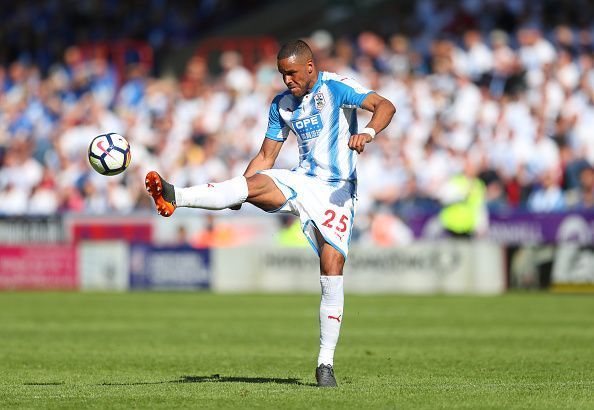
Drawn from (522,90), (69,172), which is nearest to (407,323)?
(522,90)

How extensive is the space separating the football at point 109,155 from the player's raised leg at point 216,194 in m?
0.67

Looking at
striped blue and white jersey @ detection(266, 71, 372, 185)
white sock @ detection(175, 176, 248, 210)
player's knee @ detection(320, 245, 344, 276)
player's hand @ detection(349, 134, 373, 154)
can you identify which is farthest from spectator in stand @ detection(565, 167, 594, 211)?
player's hand @ detection(349, 134, 373, 154)

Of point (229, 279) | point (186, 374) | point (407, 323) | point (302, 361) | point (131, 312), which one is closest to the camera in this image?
point (186, 374)

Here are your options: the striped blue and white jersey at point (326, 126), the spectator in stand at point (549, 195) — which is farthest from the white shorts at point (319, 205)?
the spectator in stand at point (549, 195)

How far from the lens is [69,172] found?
2875 cm

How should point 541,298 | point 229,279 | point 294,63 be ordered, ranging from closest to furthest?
1. point 294,63
2. point 541,298
3. point 229,279

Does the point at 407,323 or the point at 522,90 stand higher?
the point at 522,90

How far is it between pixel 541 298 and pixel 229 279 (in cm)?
646

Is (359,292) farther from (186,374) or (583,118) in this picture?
A: (186,374)

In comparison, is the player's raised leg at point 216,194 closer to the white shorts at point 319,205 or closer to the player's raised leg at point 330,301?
the white shorts at point 319,205

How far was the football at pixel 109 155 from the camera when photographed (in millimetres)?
9703

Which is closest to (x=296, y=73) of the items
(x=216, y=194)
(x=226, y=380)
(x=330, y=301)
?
(x=216, y=194)

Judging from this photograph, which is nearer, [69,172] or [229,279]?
[229,279]

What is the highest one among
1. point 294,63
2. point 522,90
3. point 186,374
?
point 522,90
